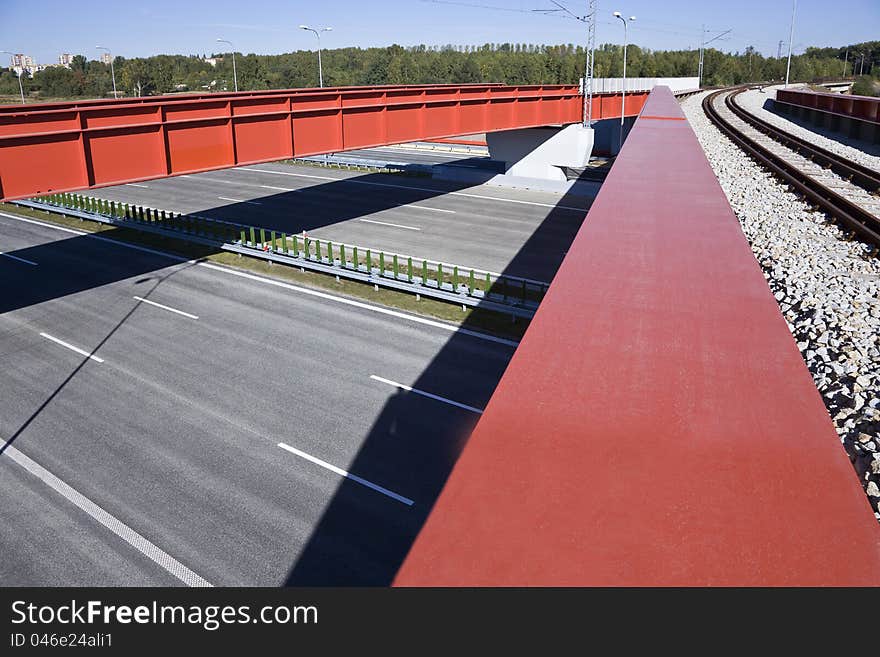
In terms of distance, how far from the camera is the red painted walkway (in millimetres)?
3924

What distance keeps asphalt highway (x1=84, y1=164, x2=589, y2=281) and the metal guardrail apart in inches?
70.0

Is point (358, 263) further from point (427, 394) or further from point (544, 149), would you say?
point (544, 149)

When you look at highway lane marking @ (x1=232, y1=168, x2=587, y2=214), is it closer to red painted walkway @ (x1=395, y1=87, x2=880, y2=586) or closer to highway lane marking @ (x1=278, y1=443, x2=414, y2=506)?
highway lane marking @ (x1=278, y1=443, x2=414, y2=506)

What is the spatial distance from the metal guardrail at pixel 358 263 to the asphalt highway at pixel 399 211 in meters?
1.78

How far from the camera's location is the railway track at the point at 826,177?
20266 millimetres

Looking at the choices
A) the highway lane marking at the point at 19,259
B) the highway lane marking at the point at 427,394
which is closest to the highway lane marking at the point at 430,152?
the highway lane marking at the point at 19,259

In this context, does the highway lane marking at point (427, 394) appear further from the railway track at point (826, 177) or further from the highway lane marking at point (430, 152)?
the highway lane marking at point (430, 152)

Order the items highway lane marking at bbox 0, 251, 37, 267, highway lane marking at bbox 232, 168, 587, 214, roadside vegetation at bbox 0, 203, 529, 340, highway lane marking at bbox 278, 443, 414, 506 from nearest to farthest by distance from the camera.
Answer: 1. highway lane marking at bbox 278, 443, 414, 506
2. roadside vegetation at bbox 0, 203, 529, 340
3. highway lane marking at bbox 0, 251, 37, 267
4. highway lane marking at bbox 232, 168, 587, 214

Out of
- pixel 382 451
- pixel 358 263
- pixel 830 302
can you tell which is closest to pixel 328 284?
pixel 358 263

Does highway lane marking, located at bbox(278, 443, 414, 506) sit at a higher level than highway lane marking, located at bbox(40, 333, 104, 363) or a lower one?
lower

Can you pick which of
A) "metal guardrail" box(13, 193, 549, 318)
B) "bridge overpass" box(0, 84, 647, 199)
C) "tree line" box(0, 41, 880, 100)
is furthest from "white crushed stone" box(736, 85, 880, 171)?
"tree line" box(0, 41, 880, 100)

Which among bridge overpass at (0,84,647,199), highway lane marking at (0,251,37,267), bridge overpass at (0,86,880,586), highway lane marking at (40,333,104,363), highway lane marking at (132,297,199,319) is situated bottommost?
highway lane marking at (40,333,104,363)

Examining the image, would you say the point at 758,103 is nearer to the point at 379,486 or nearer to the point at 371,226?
the point at 371,226
